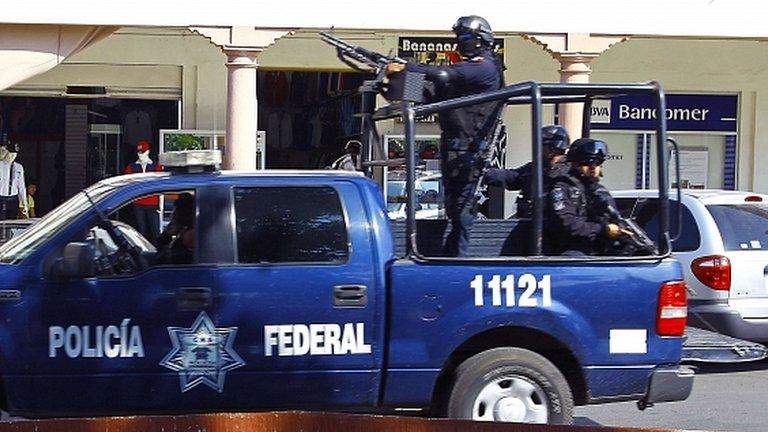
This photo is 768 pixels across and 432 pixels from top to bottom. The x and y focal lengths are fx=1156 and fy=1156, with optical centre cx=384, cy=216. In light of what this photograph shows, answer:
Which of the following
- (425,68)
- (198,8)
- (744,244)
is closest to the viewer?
(425,68)

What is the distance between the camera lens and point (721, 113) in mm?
19484

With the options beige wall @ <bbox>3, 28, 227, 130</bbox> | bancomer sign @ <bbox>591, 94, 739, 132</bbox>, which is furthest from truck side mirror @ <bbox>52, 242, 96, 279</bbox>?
bancomer sign @ <bbox>591, 94, 739, 132</bbox>

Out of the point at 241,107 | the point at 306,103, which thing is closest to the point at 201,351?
the point at 241,107

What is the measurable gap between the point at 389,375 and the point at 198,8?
9.71 m

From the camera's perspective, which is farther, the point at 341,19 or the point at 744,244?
the point at 341,19

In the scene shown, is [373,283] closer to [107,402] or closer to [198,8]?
[107,402]

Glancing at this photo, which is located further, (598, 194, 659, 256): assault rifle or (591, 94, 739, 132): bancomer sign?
(591, 94, 739, 132): bancomer sign

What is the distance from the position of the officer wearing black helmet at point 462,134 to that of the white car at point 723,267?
274 centimetres

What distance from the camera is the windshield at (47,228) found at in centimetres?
639

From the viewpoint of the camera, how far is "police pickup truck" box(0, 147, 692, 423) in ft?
20.5

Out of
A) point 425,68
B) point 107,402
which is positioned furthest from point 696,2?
point 107,402

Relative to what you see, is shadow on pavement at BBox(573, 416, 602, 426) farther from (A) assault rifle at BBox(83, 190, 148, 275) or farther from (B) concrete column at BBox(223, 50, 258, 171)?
(B) concrete column at BBox(223, 50, 258, 171)

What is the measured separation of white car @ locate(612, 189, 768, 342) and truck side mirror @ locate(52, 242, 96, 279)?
5.10 metres

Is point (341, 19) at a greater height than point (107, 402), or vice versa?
point (341, 19)
